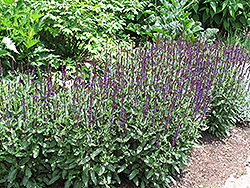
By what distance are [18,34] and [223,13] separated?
4.52m

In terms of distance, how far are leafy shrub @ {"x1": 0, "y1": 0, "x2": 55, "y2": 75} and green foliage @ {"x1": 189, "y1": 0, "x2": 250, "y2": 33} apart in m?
3.79

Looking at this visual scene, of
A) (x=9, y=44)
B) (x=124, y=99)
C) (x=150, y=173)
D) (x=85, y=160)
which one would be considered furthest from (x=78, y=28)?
(x=150, y=173)

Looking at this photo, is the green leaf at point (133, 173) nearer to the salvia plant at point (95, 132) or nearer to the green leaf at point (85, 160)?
the salvia plant at point (95, 132)

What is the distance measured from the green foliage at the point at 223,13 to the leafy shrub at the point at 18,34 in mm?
3790

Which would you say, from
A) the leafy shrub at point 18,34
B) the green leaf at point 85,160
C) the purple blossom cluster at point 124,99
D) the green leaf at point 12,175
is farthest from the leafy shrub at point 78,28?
the green leaf at point 12,175

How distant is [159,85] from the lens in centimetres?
307

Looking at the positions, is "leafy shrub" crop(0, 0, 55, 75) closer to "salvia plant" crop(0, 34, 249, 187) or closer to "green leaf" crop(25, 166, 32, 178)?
"salvia plant" crop(0, 34, 249, 187)

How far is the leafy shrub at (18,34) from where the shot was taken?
11.4 feet

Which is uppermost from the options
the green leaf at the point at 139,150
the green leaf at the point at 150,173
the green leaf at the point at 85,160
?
the green leaf at the point at 85,160

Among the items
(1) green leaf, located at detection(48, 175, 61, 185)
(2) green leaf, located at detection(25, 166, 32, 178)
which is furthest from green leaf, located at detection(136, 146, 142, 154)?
(2) green leaf, located at detection(25, 166, 32, 178)

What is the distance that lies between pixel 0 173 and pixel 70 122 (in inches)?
36.9

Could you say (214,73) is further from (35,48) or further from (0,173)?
(0,173)

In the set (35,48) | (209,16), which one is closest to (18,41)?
(35,48)

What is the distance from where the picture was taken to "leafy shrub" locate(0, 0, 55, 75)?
347 cm
